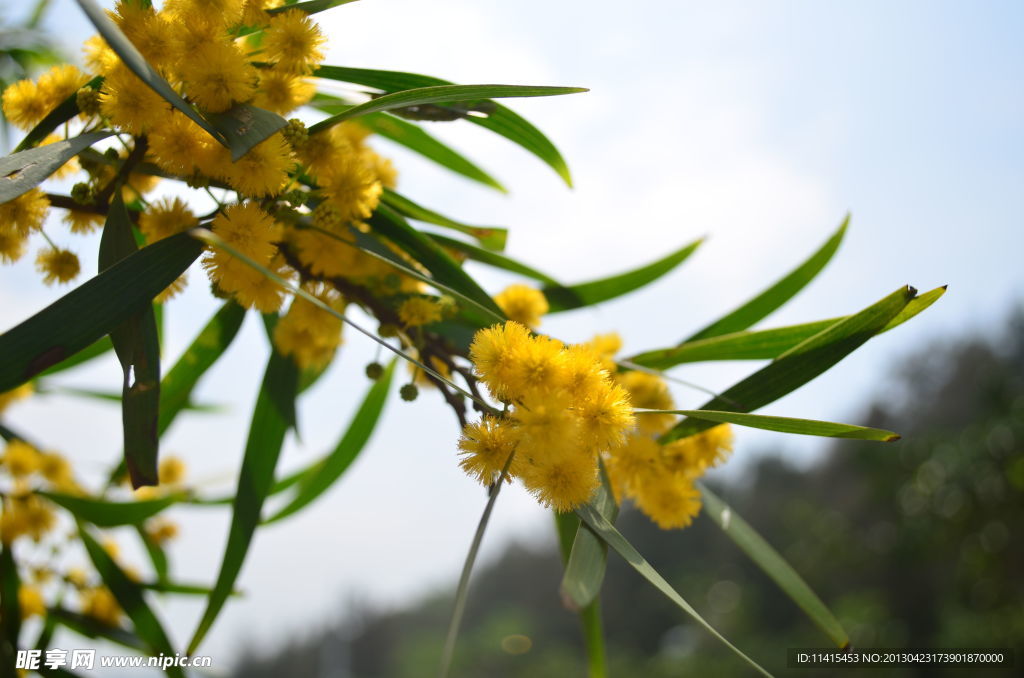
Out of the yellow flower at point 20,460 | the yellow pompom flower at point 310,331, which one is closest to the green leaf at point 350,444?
the yellow pompom flower at point 310,331

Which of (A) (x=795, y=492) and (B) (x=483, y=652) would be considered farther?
(A) (x=795, y=492)

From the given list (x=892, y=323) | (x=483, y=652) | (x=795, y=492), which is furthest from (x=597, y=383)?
(x=795, y=492)

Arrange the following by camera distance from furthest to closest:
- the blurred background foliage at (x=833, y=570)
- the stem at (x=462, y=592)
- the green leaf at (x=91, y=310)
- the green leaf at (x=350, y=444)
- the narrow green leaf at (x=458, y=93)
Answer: the blurred background foliage at (x=833, y=570), the green leaf at (x=350, y=444), the narrow green leaf at (x=458, y=93), the green leaf at (x=91, y=310), the stem at (x=462, y=592)

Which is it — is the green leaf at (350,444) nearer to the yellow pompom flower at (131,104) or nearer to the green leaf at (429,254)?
the green leaf at (429,254)

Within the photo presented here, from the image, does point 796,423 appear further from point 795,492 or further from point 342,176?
point 795,492

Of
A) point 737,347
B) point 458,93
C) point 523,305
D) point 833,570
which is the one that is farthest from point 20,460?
point 833,570

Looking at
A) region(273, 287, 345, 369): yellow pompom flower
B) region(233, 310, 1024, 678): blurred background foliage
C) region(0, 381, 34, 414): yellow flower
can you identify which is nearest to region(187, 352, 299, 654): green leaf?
region(273, 287, 345, 369): yellow pompom flower

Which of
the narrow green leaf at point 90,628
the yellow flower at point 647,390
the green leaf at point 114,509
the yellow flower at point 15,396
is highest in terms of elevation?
the yellow flower at point 15,396
